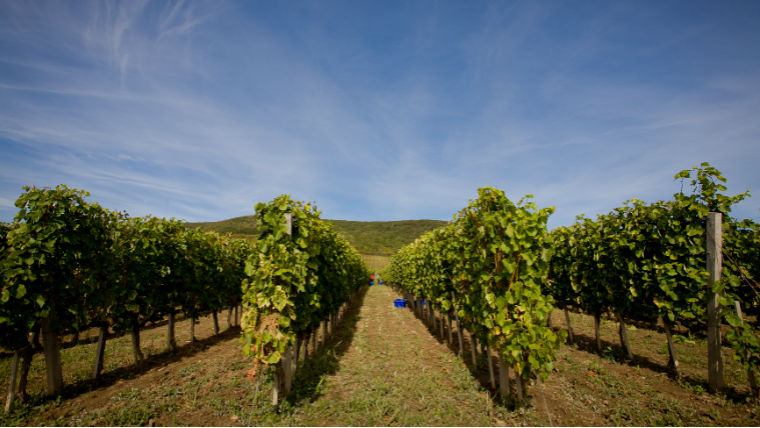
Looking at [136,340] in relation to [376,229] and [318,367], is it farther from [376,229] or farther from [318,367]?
[376,229]

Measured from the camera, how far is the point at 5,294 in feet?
16.5

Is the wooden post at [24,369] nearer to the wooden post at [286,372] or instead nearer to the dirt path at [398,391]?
the wooden post at [286,372]

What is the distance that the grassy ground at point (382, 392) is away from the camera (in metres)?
4.94

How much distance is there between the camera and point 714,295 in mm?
5457

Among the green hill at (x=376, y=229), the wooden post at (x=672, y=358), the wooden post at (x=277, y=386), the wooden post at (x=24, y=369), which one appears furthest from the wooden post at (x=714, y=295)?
the green hill at (x=376, y=229)

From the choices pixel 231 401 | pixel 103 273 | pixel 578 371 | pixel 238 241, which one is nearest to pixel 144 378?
pixel 103 273

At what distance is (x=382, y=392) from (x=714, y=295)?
261 inches

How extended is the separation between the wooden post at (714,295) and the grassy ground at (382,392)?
357mm

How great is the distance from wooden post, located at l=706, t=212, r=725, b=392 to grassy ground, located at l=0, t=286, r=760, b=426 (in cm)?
36

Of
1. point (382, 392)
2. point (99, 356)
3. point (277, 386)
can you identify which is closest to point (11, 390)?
→ point (99, 356)

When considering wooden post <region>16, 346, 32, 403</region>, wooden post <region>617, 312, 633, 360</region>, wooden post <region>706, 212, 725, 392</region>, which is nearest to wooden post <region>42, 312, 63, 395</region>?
wooden post <region>16, 346, 32, 403</region>

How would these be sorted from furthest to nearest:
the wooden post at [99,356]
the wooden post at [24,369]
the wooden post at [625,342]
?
1. the wooden post at [625,342]
2. the wooden post at [99,356]
3. the wooden post at [24,369]

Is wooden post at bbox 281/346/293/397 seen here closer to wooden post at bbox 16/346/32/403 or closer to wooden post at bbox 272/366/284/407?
wooden post at bbox 272/366/284/407

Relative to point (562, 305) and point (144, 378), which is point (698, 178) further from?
point (144, 378)
